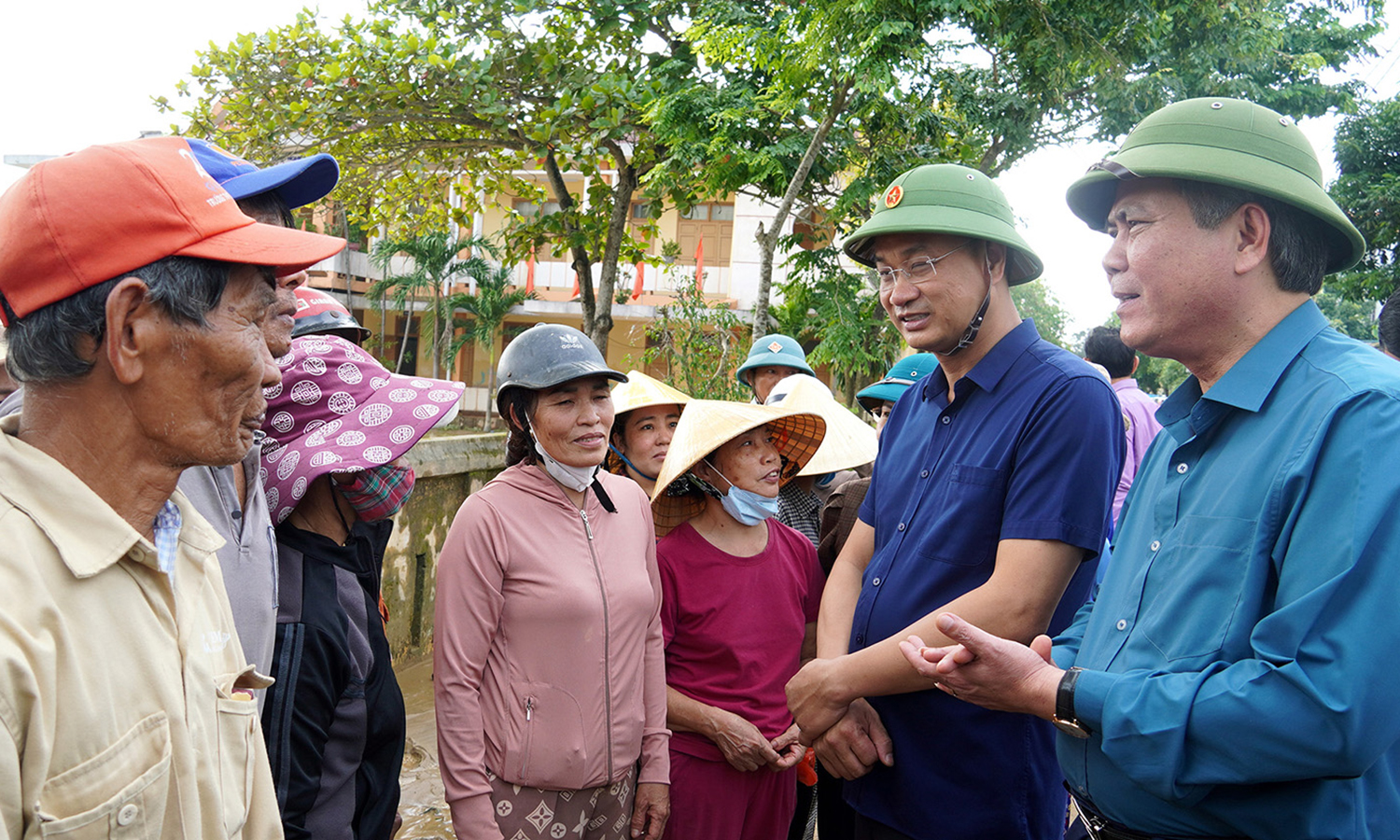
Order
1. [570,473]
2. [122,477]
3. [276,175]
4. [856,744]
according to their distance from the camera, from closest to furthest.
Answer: [122,477] < [276,175] < [856,744] < [570,473]

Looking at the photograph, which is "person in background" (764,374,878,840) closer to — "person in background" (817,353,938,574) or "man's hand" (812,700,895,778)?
"person in background" (817,353,938,574)

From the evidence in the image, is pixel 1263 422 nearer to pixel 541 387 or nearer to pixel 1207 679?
pixel 1207 679

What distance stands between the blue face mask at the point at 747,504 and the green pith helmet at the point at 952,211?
2.97ft

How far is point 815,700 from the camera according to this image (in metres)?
2.19

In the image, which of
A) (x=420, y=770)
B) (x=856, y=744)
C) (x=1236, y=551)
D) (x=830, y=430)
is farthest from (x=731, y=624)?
(x=420, y=770)

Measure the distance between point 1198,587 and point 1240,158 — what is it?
0.76 metres

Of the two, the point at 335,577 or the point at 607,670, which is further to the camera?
the point at 607,670

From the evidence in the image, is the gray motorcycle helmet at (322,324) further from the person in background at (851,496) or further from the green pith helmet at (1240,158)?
the green pith helmet at (1240,158)

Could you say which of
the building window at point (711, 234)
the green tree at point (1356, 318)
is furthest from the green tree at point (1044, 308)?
the building window at point (711, 234)

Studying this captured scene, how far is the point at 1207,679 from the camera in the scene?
1378 mm

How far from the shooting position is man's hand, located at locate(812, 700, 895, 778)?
217 cm

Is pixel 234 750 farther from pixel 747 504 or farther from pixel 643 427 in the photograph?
pixel 643 427

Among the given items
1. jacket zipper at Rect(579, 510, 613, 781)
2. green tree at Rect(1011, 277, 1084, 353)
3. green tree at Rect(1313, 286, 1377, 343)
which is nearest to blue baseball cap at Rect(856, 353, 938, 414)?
jacket zipper at Rect(579, 510, 613, 781)

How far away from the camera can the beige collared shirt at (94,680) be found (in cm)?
99
